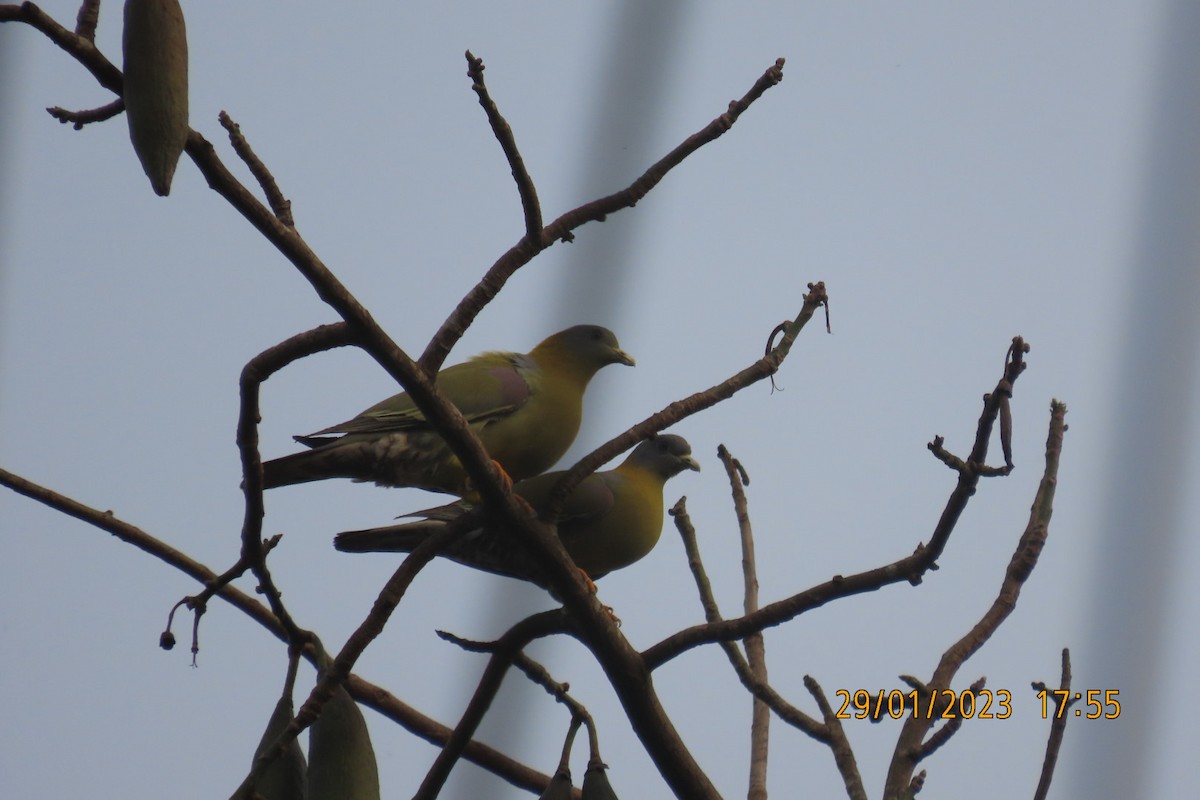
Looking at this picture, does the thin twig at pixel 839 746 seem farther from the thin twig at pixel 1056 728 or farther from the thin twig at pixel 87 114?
the thin twig at pixel 87 114

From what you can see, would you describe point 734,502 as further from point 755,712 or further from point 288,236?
point 288,236

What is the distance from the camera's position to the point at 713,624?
1.90 m

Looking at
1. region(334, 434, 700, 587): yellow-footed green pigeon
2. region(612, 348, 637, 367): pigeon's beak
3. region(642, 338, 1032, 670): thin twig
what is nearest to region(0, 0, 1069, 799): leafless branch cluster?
region(642, 338, 1032, 670): thin twig

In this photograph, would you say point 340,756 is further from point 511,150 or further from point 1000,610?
point 1000,610

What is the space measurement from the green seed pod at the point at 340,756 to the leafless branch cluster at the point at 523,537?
0.02m

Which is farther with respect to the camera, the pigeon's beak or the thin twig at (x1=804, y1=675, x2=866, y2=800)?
the pigeon's beak

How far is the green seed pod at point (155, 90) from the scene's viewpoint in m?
1.23

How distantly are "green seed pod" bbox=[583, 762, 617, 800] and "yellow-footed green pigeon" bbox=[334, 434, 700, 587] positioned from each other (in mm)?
1001

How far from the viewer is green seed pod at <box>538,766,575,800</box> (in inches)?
77.8

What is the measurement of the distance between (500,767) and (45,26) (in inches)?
65.3

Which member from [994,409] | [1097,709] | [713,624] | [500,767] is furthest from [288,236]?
[1097,709]

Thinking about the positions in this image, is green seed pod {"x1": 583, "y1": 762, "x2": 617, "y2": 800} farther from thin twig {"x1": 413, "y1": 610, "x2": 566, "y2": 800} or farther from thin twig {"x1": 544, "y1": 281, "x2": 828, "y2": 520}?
thin twig {"x1": 544, "y1": 281, "x2": 828, "y2": 520}

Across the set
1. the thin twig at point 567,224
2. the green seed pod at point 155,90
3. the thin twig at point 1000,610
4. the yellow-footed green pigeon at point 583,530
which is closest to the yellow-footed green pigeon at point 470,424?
the yellow-footed green pigeon at point 583,530

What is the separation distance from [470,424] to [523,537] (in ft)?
4.47
